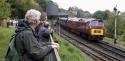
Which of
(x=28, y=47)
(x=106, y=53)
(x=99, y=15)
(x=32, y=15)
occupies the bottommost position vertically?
(x=99, y=15)

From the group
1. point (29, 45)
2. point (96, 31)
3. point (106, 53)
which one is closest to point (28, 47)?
point (29, 45)

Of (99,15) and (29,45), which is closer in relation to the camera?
(29,45)

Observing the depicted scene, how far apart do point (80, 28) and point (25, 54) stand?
3343 centimetres

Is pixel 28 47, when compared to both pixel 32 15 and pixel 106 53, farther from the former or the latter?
pixel 106 53

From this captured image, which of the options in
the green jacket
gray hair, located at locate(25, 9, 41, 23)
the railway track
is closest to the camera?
the green jacket

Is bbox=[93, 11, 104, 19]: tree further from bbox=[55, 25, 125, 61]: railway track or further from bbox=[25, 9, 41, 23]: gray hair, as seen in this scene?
bbox=[25, 9, 41, 23]: gray hair

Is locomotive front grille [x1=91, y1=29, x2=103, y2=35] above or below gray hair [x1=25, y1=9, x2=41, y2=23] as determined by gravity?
below

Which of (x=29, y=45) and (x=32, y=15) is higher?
(x=32, y=15)

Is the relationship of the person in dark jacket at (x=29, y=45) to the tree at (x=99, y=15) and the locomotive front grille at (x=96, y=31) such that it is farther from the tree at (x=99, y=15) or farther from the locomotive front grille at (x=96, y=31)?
the tree at (x=99, y=15)

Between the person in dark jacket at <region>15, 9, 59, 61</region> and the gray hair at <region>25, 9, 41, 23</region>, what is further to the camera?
the gray hair at <region>25, 9, 41, 23</region>

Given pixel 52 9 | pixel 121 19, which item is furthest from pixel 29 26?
pixel 121 19

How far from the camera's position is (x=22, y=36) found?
20.9 feet

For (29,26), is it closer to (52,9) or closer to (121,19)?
(52,9)

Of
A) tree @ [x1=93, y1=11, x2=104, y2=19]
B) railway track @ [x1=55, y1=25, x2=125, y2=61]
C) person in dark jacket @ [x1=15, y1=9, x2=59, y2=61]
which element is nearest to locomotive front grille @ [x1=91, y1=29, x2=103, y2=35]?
railway track @ [x1=55, y1=25, x2=125, y2=61]
